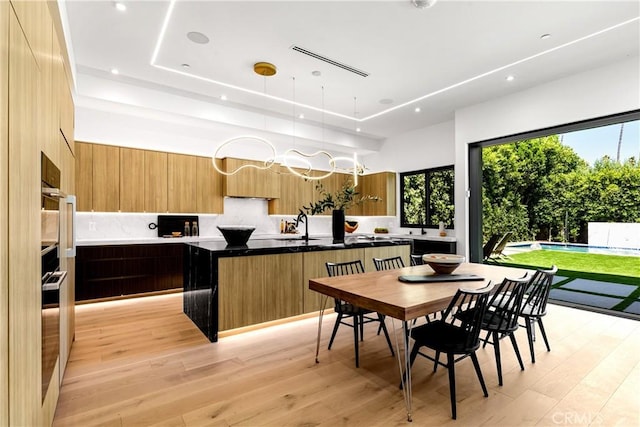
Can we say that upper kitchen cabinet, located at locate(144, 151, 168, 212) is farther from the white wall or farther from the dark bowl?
the white wall

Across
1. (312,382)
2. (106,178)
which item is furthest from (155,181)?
(312,382)

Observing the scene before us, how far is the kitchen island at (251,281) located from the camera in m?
3.27

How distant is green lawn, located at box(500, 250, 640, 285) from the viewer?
4.38 m

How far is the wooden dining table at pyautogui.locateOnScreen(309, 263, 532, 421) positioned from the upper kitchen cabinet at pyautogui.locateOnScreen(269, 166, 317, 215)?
12.4 ft

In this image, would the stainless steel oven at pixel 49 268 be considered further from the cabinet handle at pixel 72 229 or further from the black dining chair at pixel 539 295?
the black dining chair at pixel 539 295

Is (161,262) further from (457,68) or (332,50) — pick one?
(457,68)

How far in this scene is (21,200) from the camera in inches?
45.3

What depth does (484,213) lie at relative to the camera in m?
5.86

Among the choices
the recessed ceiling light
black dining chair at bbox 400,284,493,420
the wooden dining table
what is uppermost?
the recessed ceiling light

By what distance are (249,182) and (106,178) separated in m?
2.24

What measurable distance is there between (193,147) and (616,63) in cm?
623

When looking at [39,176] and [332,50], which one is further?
[332,50]

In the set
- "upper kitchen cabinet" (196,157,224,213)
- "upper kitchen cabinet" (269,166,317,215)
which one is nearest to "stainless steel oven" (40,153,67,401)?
"upper kitchen cabinet" (196,157,224,213)

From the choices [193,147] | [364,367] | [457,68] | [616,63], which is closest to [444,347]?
[364,367]
